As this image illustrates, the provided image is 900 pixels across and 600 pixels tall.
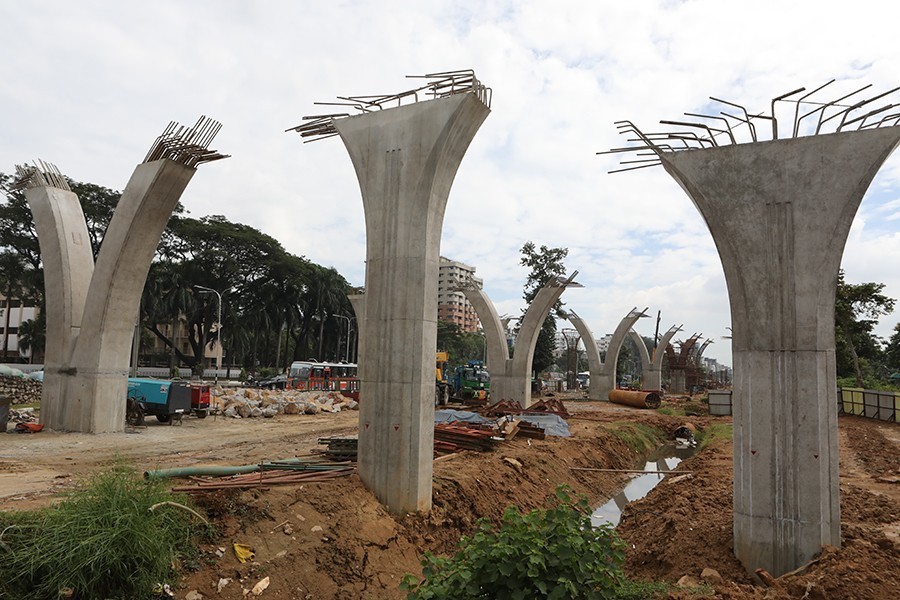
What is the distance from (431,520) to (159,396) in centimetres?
1233

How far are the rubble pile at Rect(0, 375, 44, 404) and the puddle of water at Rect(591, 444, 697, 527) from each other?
68.0ft

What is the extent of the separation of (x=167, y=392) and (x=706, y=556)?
50.4 feet

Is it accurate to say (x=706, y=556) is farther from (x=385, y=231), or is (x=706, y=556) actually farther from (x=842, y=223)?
(x=385, y=231)

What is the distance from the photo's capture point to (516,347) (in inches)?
1008

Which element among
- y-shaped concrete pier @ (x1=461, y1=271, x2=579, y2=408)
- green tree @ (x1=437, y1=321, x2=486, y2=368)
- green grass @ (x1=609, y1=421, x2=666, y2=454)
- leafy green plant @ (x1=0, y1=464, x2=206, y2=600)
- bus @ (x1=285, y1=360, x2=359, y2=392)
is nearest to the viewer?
leafy green plant @ (x1=0, y1=464, x2=206, y2=600)

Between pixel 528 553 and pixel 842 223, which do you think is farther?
pixel 842 223

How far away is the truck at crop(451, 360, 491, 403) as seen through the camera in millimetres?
29391

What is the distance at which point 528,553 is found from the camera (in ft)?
14.2

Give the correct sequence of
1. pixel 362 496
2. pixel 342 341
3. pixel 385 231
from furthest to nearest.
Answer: pixel 342 341 → pixel 385 231 → pixel 362 496

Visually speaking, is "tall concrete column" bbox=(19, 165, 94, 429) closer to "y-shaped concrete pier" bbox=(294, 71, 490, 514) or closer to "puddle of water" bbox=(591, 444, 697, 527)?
"y-shaped concrete pier" bbox=(294, 71, 490, 514)

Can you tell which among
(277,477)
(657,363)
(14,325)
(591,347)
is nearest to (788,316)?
(277,477)

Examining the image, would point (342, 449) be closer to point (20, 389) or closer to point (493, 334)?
point (493, 334)

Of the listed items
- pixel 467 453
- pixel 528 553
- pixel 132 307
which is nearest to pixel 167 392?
pixel 132 307

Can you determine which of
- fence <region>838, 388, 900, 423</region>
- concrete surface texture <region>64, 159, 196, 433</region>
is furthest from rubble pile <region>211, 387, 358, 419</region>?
fence <region>838, 388, 900, 423</region>
